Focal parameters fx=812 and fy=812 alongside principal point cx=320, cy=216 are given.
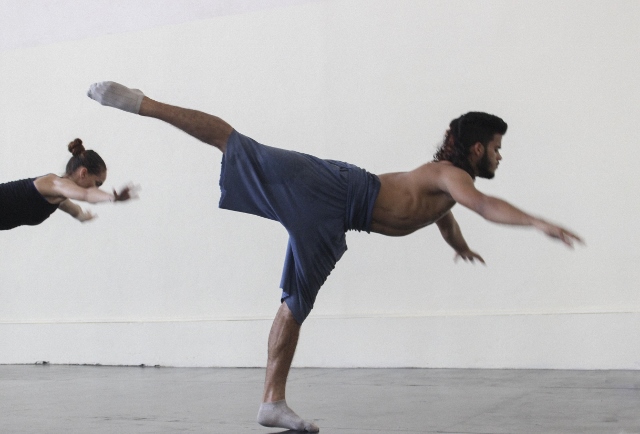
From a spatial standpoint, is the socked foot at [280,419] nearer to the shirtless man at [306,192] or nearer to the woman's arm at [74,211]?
the shirtless man at [306,192]

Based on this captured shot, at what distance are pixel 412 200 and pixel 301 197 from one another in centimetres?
39

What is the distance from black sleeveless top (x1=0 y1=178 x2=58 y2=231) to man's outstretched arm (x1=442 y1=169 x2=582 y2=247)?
2018 millimetres

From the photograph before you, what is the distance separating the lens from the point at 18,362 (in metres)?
6.09

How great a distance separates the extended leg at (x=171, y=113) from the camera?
273 cm

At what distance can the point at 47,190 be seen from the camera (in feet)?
12.3

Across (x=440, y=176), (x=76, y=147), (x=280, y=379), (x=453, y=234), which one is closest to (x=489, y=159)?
(x=440, y=176)

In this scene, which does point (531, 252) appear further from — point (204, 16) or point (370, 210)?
point (204, 16)

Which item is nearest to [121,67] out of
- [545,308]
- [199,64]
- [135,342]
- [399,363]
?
[199,64]

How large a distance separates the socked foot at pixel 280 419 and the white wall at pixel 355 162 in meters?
2.12

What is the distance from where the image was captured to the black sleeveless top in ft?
12.2

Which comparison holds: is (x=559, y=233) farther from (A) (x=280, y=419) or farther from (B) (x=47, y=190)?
(B) (x=47, y=190)

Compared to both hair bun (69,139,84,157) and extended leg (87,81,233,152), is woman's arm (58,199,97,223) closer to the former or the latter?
hair bun (69,139,84,157)

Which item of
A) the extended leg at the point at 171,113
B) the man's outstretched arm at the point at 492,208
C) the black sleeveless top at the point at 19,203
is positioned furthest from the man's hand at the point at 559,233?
the black sleeveless top at the point at 19,203

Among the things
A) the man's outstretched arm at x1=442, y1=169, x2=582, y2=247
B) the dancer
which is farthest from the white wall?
the man's outstretched arm at x1=442, y1=169, x2=582, y2=247
